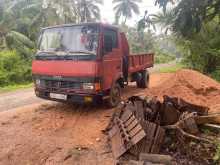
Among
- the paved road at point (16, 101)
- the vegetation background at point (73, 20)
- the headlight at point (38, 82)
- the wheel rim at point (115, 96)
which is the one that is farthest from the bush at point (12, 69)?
the wheel rim at point (115, 96)

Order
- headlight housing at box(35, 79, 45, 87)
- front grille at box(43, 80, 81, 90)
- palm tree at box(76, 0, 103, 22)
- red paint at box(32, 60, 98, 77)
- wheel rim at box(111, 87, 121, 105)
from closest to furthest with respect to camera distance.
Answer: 1. red paint at box(32, 60, 98, 77)
2. front grille at box(43, 80, 81, 90)
3. headlight housing at box(35, 79, 45, 87)
4. wheel rim at box(111, 87, 121, 105)
5. palm tree at box(76, 0, 103, 22)

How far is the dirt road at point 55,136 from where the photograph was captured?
18.0 feet

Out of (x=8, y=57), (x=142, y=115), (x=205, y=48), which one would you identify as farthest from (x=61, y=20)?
(x=142, y=115)

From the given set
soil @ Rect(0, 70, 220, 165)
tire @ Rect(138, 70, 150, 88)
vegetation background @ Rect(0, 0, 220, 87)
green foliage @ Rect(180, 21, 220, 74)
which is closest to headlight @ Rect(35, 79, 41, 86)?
soil @ Rect(0, 70, 220, 165)

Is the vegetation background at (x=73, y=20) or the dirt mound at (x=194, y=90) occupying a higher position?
the vegetation background at (x=73, y=20)

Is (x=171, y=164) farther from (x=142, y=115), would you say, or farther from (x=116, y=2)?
(x=116, y=2)

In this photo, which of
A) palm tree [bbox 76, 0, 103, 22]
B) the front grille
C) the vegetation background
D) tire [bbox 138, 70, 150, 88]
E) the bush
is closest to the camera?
the vegetation background

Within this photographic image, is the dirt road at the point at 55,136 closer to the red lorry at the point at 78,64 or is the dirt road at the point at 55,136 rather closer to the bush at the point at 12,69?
the red lorry at the point at 78,64

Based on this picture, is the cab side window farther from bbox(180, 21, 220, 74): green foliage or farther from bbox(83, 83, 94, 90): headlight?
bbox(180, 21, 220, 74): green foliage

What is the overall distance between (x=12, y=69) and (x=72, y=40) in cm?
1234

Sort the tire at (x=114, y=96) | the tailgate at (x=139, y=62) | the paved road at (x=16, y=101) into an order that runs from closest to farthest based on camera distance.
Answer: the tire at (x=114, y=96), the paved road at (x=16, y=101), the tailgate at (x=139, y=62)

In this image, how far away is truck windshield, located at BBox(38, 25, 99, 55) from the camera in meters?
7.63

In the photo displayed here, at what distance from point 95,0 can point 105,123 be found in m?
33.6

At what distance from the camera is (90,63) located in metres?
7.39
